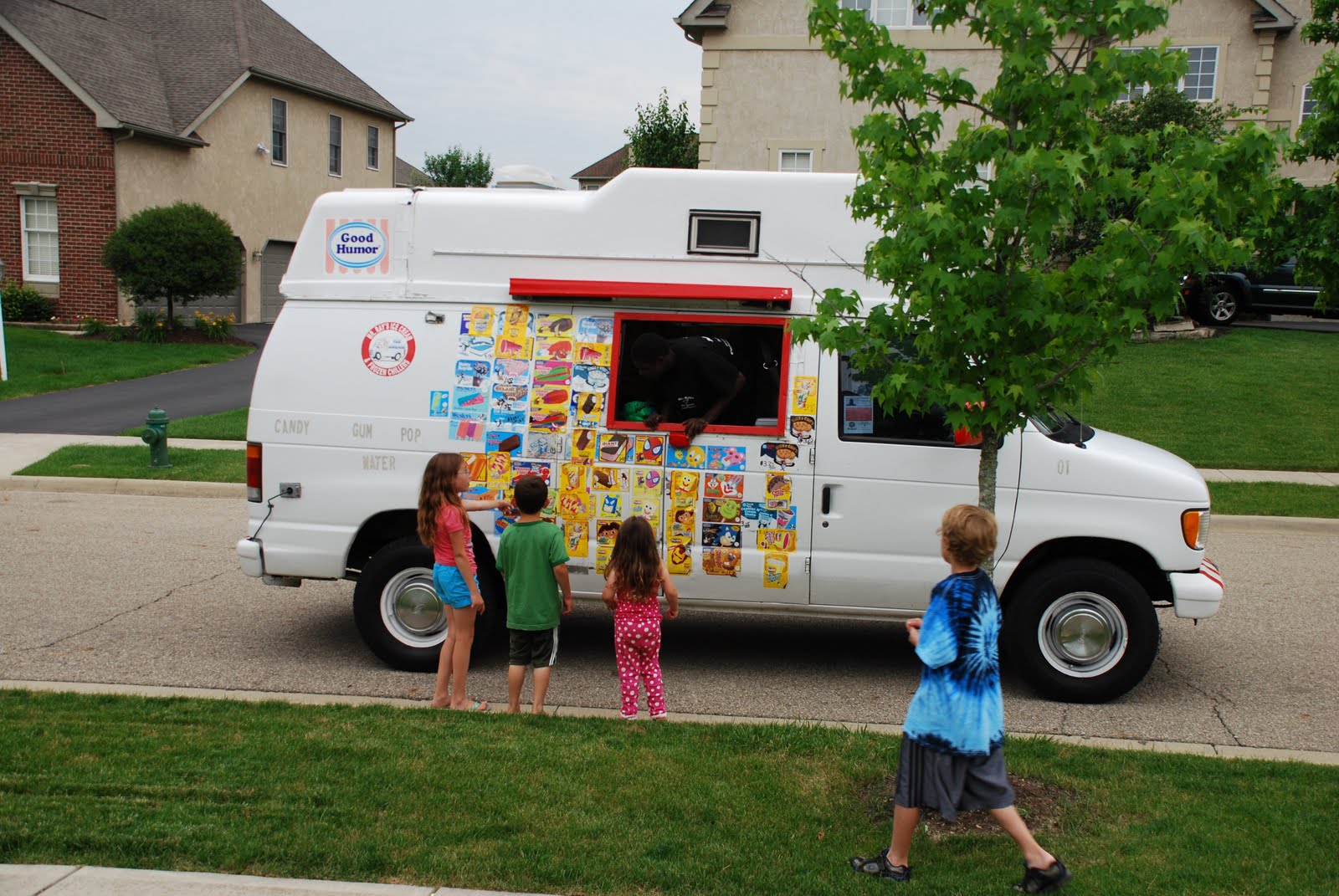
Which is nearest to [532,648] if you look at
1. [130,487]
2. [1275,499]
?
[130,487]

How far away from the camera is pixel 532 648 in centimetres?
618

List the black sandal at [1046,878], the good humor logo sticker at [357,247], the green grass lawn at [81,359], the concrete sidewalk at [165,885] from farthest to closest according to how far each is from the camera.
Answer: the green grass lawn at [81,359], the good humor logo sticker at [357,247], the black sandal at [1046,878], the concrete sidewalk at [165,885]

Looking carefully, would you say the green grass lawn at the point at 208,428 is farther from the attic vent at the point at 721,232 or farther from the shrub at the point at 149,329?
the attic vent at the point at 721,232

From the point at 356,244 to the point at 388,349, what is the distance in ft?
2.26

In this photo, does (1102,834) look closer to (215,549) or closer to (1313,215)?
(215,549)

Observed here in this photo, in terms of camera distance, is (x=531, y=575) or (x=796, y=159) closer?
(x=531, y=575)

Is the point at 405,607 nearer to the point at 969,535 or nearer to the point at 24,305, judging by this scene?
the point at 969,535

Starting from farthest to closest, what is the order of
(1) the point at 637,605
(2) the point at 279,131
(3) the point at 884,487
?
(2) the point at 279,131
(3) the point at 884,487
(1) the point at 637,605

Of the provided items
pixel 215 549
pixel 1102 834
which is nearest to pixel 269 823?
pixel 1102 834

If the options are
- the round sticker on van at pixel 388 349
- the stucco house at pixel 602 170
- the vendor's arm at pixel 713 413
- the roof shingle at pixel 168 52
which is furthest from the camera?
the stucco house at pixel 602 170

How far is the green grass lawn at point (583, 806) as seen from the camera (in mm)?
4203

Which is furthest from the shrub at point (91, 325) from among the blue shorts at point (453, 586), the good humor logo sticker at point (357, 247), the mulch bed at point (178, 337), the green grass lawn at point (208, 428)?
the blue shorts at point (453, 586)

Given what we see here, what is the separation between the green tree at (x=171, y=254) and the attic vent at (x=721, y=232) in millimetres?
22186

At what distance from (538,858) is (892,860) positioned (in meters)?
1.25
